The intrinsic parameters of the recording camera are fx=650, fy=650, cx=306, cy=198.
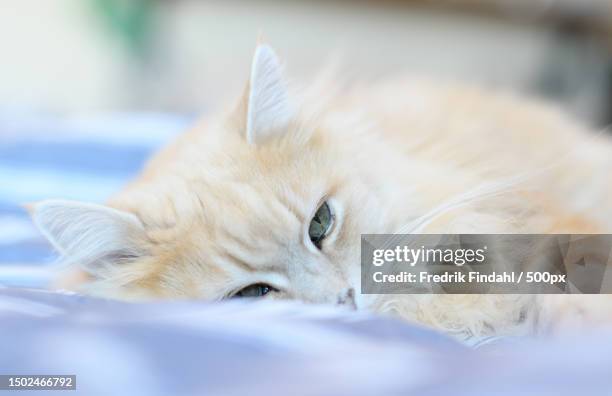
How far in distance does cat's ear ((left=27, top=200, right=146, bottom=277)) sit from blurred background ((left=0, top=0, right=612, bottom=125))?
294cm

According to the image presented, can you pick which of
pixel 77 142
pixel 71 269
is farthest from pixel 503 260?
pixel 77 142

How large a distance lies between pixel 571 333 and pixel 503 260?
163mm

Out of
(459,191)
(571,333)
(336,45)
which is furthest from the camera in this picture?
(336,45)

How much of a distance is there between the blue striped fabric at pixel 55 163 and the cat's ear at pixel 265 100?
0.46 m

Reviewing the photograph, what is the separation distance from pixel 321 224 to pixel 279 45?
9.81ft

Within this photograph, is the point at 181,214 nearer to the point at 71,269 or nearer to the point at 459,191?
the point at 71,269

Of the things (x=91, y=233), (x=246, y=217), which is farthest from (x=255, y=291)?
(x=91, y=233)

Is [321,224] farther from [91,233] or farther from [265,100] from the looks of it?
[91,233]

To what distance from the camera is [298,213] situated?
1.00 meters

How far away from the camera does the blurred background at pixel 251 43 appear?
4039 millimetres

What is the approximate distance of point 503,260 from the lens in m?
0.96

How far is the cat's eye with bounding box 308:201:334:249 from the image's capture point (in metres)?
1.00

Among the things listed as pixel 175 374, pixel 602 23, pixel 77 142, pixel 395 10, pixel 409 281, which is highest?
pixel 395 10

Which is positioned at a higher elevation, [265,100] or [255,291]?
[265,100]
